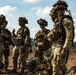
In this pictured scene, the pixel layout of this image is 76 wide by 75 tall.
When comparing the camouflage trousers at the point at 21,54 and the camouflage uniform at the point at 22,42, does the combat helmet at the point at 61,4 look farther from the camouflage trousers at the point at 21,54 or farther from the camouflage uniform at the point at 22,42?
the camouflage trousers at the point at 21,54

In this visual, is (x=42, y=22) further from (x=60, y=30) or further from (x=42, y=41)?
(x=60, y=30)

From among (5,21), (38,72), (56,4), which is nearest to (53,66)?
(38,72)

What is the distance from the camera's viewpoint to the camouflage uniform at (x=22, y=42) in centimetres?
1245

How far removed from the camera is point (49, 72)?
7914 millimetres

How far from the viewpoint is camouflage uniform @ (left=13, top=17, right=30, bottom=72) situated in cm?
1245

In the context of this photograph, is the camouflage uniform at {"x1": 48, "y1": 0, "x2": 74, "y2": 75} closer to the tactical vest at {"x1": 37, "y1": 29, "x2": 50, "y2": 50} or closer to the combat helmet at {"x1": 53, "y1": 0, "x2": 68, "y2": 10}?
the combat helmet at {"x1": 53, "y1": 0, "x2": 68, "y2": 10}

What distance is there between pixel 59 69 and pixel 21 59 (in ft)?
17.0

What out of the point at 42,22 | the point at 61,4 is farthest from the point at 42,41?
the point at 61,4

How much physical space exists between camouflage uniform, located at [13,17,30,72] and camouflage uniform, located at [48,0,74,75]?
4.75 m

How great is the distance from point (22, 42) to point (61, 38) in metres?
5.24

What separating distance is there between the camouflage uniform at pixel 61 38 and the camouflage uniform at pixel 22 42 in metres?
4.75

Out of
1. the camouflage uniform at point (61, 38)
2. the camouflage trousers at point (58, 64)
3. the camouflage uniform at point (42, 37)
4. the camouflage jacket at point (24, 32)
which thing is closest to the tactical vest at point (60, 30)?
the camouflage uniform at point (61, 38)

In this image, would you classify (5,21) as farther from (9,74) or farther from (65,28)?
(65,28)

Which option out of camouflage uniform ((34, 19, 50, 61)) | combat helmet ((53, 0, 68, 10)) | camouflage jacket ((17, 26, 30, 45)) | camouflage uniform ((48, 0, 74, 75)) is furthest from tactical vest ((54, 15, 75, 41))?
camouflage jacket ((17, 26, 30, 45))
